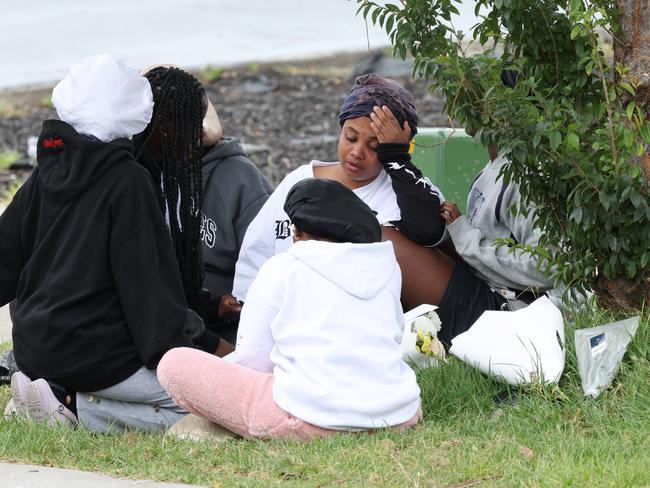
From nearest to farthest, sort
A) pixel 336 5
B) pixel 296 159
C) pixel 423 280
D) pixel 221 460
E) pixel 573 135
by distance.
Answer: pixel 221 460, pixel 573 135, pixel 423 280, pixel 296 159, pixel 336 5

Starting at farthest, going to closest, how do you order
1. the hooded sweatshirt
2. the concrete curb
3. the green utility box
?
1. the green utility box
2. the hooded sweatshirt
3. the concrete curb

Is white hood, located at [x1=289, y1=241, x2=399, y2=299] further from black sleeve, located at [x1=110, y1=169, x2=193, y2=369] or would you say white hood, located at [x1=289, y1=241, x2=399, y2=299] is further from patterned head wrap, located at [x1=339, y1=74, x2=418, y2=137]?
patterned head wrap, located at [x1=339, y1=74, x2=418, y2=137]

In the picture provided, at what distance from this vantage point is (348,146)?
18.2 ft

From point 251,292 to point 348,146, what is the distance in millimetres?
1292

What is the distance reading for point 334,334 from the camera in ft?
14.0

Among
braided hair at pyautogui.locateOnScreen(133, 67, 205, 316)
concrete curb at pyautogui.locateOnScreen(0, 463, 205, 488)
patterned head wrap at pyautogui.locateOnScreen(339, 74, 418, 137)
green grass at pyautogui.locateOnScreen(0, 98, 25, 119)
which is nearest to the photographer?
concrete curb at pyautogui.locateOnScreen(0, 463, 205, 488)

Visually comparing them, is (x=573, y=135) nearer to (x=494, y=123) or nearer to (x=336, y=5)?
(x=494, y=123)

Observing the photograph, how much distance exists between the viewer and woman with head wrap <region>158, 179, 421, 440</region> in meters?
4.26

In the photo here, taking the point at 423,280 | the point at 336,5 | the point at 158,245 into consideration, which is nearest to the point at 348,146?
the point at 423,280

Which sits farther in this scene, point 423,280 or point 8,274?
point 423,280

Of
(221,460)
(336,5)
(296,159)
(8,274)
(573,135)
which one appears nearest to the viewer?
(221,460)

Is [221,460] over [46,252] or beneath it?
beneath

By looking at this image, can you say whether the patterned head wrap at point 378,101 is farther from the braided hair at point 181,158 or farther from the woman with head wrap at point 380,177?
the braided hair at point 181,158

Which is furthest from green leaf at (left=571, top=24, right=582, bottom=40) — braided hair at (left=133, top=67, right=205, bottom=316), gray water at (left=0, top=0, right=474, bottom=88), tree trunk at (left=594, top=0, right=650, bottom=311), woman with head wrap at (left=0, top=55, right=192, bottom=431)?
gray water at (left=0, top=0, right=474, bottom=88)
